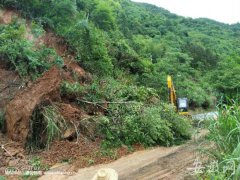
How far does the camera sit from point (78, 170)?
8180mm

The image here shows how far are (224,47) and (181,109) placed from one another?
3779 cm

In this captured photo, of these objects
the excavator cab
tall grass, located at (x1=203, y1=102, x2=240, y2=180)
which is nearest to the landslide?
tall grass, located at (x1=203, y1=102, x2=240, y2=180)

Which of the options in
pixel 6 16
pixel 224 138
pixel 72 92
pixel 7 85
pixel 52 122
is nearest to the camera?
pixel 224 138

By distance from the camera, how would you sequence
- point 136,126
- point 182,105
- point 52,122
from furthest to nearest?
point 182,105 < point 136,126 < point 52,122

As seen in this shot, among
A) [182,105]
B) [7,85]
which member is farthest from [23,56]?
[182,105]

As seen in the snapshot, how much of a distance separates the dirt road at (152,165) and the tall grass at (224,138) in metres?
1.66

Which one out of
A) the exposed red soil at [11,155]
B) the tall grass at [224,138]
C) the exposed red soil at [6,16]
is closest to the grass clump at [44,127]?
the exposed red soil at [11,155]

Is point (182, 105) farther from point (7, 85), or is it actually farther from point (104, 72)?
point (7, 85)

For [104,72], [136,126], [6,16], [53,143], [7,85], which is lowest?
[53,143]

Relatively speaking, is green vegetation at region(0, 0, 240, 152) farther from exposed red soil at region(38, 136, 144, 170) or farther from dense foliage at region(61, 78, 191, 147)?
exposed red soil at region(38, 136, 144, 170)

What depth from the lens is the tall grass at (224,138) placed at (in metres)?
4.56

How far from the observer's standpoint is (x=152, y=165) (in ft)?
27.6

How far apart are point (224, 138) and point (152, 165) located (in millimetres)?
3722

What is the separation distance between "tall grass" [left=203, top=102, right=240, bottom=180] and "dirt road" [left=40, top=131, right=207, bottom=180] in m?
1.66
